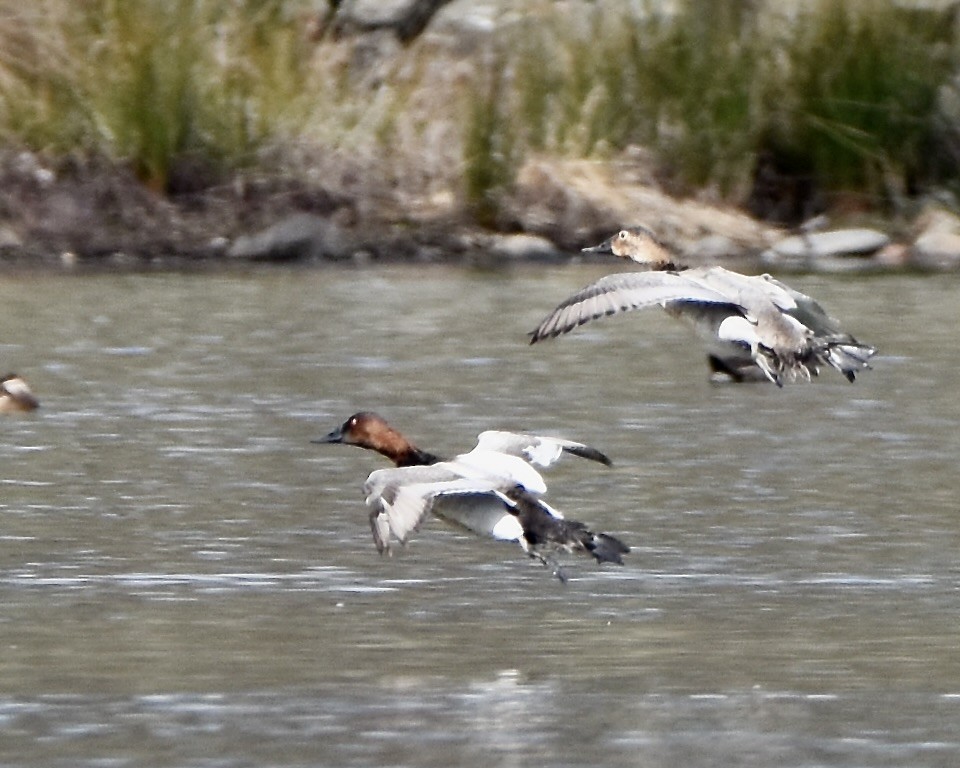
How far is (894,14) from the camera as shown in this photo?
23.9 m

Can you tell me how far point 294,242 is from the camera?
2272 centimetres

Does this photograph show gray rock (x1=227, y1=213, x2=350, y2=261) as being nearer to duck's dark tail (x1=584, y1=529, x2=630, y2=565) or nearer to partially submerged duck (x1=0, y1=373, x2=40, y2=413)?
partially submerged duck (x1=0, y1=373, x2=40, y2=413)

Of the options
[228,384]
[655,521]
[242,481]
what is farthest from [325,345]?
[655,521]

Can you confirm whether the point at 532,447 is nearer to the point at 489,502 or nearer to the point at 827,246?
the point at 489,502

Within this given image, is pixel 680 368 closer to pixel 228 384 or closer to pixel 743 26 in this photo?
pixel 228 384

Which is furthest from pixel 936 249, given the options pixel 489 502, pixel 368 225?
pixel 489 502

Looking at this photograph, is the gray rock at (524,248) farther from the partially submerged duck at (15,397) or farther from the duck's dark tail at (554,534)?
the duck's dark tail at (554,534)

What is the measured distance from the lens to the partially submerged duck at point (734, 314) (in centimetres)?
1024

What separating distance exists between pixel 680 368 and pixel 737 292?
4.81m

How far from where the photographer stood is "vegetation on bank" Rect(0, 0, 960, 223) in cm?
2286

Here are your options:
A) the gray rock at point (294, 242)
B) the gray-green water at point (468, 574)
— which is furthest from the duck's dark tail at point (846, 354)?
the gray rock at point (294, 242)

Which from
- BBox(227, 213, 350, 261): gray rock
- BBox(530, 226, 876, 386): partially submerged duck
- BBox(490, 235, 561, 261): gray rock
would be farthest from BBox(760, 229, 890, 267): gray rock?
BBox(530, 226, 876, 386): partially submerged duck

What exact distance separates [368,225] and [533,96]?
1.96 metres

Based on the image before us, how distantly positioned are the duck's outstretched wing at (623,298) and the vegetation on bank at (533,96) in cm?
1278
